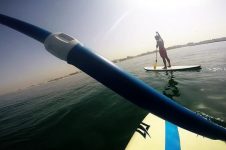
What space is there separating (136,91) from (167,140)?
4.08 meters

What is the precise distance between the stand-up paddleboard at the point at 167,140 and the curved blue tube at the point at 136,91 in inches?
136

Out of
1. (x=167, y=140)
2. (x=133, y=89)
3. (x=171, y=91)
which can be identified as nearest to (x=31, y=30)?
(x=133, y=89)

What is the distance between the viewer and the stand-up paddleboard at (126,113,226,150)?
3645 mm

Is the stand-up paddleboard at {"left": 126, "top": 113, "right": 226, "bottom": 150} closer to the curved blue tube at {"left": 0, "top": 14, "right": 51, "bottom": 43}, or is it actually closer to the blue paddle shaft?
the blue paddle shaft

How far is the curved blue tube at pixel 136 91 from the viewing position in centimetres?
67

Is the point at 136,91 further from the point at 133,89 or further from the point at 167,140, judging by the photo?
the point at 167,140

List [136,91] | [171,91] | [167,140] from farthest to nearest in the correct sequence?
[171,91], [167,140], [136,91]

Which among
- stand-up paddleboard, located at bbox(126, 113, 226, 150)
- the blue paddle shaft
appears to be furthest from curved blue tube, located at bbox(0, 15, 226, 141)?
stand-up paddleboard, located at bbox(126, 113, 226, 150)

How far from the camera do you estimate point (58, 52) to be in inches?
31.4

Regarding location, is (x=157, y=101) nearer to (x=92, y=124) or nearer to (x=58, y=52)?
(x=58, y=52)

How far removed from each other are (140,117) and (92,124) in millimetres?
2318

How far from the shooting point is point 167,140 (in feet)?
13.6

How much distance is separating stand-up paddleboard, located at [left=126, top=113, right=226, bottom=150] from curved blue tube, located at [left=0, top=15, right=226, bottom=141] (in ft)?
11.4

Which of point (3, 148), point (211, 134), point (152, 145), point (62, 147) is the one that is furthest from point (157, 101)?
point (3, 148)
